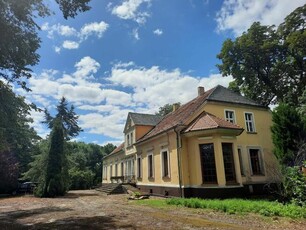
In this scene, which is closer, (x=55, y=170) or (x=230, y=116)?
(x=230, y=116)

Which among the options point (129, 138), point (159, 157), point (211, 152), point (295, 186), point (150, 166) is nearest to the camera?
point (295, 186)

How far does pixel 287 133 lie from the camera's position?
15695 mm

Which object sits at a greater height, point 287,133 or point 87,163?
point 87,163

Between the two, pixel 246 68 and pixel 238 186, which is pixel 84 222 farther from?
pixel 246 68

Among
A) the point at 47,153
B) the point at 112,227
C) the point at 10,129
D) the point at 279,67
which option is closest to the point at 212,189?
the point at 112,227

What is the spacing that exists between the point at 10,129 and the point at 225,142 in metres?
12.3

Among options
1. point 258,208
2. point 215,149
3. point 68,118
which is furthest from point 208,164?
point 68,118

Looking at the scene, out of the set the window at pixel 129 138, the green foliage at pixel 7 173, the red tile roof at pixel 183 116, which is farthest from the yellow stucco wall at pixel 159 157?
the green foliage at pixel 7 173

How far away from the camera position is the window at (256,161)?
18781 mm

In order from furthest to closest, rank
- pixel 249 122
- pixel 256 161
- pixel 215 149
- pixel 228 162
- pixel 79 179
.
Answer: pixel 79 179
pixel 249 122
pixel 256 161
pixel 228 162
pixel 215 149

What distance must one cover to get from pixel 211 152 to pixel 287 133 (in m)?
5.29

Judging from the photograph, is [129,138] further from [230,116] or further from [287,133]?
[287,133]

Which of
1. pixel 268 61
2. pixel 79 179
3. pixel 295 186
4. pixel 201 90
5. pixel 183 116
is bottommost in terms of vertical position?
pixel 295 186

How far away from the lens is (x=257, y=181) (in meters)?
18.1
